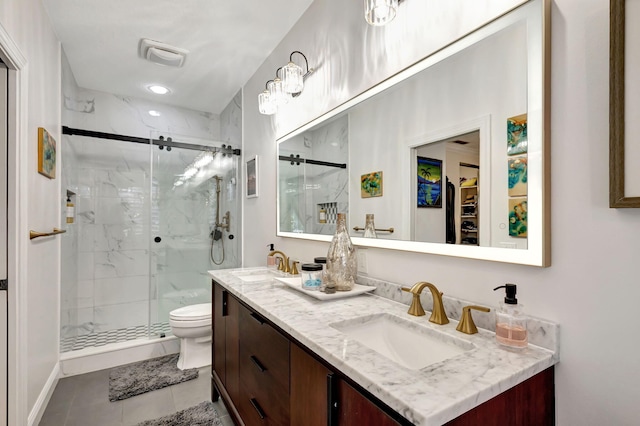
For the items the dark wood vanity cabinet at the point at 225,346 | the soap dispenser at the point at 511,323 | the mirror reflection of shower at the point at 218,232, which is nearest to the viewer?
the soap dispenser at the point at 511,323

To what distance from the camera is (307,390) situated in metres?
→ 0.95

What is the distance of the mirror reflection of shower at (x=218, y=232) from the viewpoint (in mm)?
3386

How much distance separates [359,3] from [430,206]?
110cm

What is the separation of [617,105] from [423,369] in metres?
0.75

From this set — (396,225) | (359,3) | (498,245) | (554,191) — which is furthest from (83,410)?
(359,3)

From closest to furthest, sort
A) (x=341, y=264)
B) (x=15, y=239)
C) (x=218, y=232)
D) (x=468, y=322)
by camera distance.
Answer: (x=468, y=322) → (x=341, y=264) → (x=15, y=239) → (x=218, y=232)

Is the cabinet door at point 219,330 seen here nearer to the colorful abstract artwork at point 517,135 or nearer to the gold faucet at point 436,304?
the gold faucet at point 436,304

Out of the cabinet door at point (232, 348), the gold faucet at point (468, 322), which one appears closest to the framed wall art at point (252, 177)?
the cabinet door at point (232, 348)

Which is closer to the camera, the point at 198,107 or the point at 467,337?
the point at 467,337

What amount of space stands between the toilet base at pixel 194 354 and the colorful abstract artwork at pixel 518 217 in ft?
8.12

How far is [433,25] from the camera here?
1.20 m

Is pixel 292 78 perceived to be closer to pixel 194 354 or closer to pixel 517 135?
pixel 517 135

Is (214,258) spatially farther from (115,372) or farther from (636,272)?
(636,272)

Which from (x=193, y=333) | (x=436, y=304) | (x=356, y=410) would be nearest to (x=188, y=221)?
(x=193, y=333)
